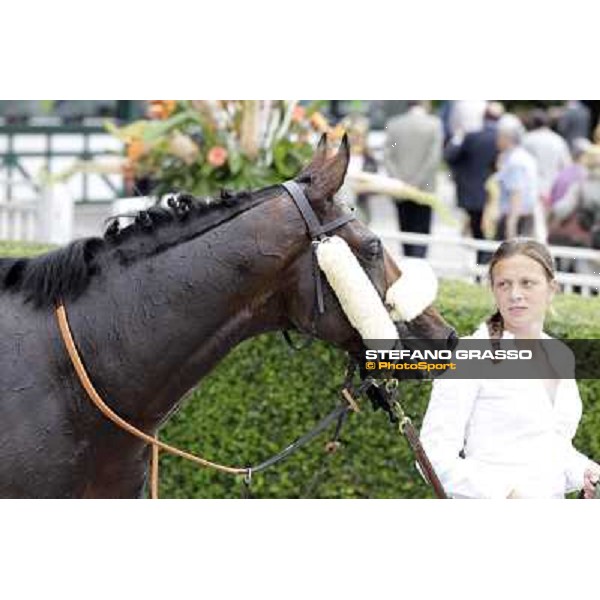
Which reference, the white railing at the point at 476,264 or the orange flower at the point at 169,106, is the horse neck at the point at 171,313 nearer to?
the white railing at the point at 476,264

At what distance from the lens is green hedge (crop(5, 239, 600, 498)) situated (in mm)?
7660

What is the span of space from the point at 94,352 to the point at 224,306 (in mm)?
410

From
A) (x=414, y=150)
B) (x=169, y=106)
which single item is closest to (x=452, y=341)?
(x=169, y=106)

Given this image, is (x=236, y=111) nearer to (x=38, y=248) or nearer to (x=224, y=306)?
(x=38, y=248)

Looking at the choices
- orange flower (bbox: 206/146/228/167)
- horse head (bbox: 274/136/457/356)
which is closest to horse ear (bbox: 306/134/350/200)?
horse head (bbox: 274/136/457/356)

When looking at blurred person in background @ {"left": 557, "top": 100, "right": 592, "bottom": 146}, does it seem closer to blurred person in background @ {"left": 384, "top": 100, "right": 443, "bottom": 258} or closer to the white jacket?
blurred person in background @ {"left": 384, "top": 100, "right": 443, "bottom": 258}

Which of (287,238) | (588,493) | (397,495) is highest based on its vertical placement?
(287,238)

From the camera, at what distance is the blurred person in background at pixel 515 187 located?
13.4 m

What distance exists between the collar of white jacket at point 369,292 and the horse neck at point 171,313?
5.1 inches

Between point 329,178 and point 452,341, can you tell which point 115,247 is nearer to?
point 329,178

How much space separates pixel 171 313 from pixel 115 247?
0.93 feet

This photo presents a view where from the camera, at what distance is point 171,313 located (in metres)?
5.16

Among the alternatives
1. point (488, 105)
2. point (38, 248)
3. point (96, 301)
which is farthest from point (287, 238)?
point (488, 105)

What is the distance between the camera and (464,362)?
5.26 m
